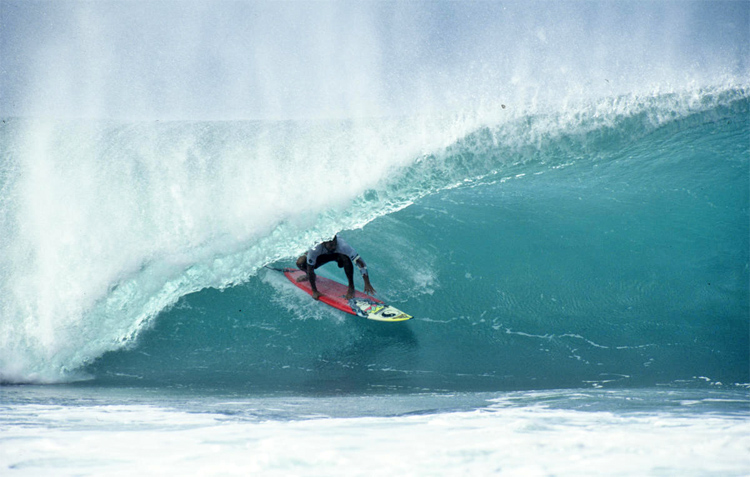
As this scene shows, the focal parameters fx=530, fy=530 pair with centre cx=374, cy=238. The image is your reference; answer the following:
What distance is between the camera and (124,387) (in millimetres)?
5629

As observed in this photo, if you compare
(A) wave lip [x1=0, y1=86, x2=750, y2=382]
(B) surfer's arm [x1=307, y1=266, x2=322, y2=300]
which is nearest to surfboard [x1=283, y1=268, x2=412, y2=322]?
(B) surfer's arm [x1=307, y1=266, x2=322, y2=300]

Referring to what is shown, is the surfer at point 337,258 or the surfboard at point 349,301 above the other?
the surfer at point 337,258

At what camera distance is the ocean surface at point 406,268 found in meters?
3.13

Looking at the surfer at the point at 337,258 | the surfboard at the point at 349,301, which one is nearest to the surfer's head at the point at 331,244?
the surfer at the point at 337,258

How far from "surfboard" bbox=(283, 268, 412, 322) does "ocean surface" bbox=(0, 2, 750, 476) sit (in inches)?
6.0

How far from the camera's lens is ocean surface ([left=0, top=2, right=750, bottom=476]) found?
3.13m

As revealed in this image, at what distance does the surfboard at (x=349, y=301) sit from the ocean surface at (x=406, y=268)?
0.50 feet

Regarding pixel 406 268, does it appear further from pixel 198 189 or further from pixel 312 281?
pixel 198 189

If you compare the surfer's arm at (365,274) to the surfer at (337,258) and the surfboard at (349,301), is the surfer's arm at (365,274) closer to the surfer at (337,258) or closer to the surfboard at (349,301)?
the surfer at (337,258)

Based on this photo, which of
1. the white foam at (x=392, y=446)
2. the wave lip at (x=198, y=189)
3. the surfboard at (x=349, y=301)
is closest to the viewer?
the white foam at (x=392, y=446)

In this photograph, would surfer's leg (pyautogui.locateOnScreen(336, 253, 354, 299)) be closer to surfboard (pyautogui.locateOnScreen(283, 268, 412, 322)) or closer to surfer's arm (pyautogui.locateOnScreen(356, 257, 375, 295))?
surfboard (pyautogui.locateOnScreen(283, 268, 412, 322))

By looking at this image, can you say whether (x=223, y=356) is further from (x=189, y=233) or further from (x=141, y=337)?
(x=189, y=233)

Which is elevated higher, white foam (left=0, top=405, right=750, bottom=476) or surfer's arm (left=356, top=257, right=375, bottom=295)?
surfer's arm (left=356, top=257, right=375, bottom=295)

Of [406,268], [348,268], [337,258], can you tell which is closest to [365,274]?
[348,268]
